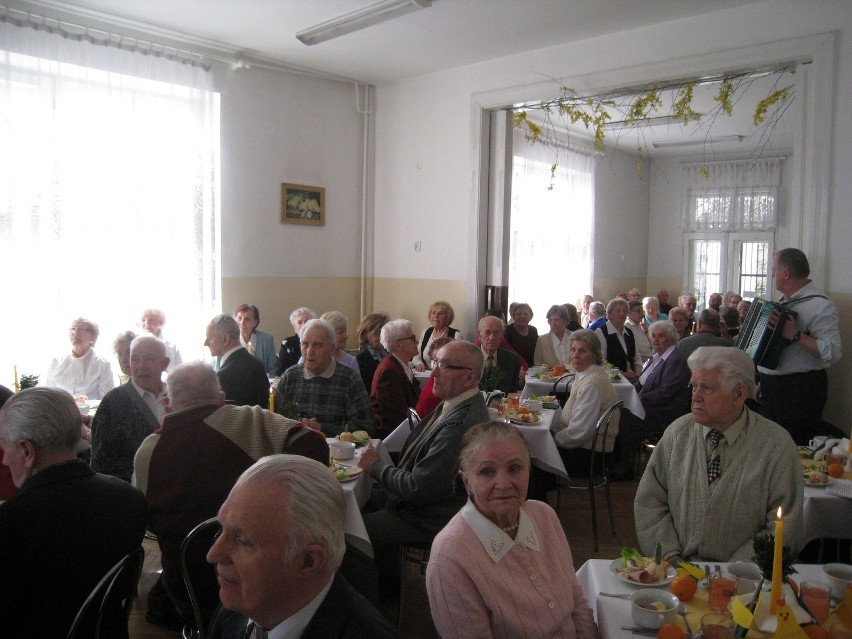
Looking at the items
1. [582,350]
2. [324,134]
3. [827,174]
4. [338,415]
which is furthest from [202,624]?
[324,134]

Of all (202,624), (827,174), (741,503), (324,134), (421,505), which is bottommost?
(202,624)

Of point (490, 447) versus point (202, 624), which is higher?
point (490, 447)

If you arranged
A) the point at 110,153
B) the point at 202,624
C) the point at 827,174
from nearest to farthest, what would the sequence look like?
the point at 202,624, the point at 827,174, the point at 110,153

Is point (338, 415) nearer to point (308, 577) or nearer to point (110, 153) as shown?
point (308, 577)

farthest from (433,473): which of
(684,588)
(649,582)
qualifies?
(684,588)

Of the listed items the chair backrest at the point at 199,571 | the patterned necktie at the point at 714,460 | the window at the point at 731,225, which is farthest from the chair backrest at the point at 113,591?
the window at the point at 731,225

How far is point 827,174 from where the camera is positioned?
17.0 ft

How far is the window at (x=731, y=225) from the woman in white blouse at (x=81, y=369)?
1114cm

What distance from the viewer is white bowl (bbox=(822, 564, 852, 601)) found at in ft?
6.19

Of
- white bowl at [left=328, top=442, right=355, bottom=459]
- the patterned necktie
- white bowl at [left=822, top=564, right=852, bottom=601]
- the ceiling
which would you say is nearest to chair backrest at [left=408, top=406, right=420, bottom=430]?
white bowl at [left=328, top=442, right=355, bottom=459]

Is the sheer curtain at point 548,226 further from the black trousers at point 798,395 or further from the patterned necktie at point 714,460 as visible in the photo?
the patterned necktie at point 714,460

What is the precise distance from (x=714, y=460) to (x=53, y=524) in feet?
7.31

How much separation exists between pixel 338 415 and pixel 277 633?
2717 millimetres

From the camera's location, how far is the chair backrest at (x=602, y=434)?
417cm
